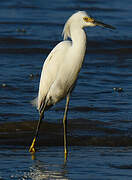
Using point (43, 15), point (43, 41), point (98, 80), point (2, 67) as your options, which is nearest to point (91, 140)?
point (98, 80)

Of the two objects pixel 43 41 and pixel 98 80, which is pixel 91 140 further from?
pixel 43 41

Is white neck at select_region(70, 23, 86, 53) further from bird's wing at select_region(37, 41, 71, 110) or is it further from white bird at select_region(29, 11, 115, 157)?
bird's wing at select_region(37, 41, 71, 110)

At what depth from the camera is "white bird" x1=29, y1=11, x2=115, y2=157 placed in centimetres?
679

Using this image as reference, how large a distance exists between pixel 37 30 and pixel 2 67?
526 cm

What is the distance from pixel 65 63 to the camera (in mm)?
7035

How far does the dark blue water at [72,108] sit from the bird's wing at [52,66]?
0.71 m

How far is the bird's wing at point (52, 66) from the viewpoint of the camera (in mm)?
6996

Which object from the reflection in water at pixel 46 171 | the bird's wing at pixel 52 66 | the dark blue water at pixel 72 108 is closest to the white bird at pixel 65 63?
the bird's wing at pixel 52 66

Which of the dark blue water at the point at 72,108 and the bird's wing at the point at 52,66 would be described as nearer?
the dark blue water at the point at 72,108

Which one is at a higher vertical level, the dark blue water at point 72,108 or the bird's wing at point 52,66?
the bird's wing at point 52,66

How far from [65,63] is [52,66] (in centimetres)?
19

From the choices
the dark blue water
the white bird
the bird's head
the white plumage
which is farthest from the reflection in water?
the bird's head

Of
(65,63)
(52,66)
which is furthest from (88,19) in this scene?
(52,66)

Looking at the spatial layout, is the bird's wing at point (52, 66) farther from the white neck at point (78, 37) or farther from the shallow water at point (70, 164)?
the shallow water at point (70, 164)
